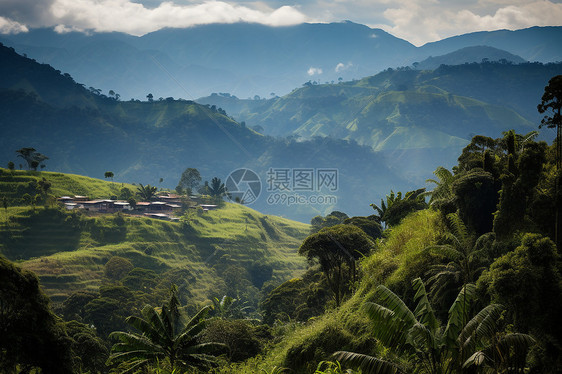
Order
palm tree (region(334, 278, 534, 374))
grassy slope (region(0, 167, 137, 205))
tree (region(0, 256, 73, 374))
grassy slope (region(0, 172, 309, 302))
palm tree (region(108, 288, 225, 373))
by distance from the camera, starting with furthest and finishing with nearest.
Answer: grassy slope (region(0, 167, 137, 205))
grassy slope (region(0, 172, 309, 302))
palm tree (region(108, 288, 225, 373))
tree (region(0, 256, 73, 374))
palm tree (region(334, 278, 534, 374))

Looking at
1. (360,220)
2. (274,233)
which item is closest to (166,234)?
(274,233)

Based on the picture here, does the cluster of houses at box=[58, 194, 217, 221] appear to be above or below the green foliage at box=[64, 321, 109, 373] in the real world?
below

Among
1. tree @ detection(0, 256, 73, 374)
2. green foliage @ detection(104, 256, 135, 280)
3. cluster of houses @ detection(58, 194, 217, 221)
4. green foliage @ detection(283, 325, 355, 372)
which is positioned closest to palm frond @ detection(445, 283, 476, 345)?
green foliage @ detection(283, 325, 355, 372)

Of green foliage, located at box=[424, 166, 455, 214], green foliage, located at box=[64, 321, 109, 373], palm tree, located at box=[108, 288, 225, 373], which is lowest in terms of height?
green foliage, located at box=[64, 321, 109, 373]

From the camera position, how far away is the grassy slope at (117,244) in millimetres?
108750

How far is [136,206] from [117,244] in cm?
2705

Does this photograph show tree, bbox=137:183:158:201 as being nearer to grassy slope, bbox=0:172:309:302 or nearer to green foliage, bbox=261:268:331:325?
grassy slope, bbox=0:172:309:302

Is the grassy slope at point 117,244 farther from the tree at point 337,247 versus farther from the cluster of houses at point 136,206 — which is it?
the tree at point 337,247

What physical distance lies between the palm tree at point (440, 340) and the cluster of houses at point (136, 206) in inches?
5268

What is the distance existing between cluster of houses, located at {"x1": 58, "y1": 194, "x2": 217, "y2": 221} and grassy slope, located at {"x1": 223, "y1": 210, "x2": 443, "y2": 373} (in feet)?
403

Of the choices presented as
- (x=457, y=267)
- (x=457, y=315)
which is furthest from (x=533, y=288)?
(x=457, y=267)

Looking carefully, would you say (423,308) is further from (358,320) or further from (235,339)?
(235,339)

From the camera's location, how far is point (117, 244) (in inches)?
4956

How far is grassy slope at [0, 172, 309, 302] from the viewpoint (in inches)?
4281
